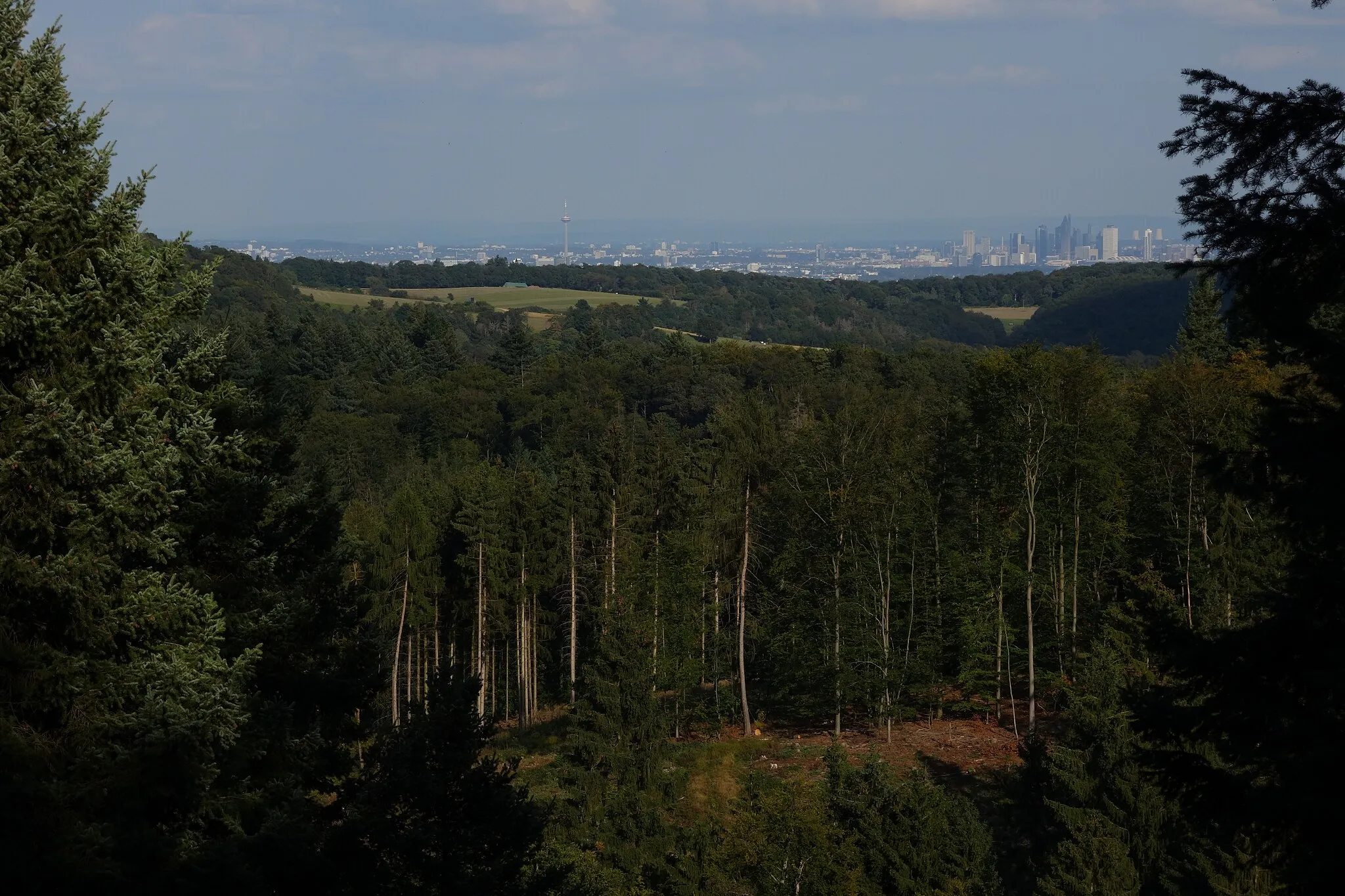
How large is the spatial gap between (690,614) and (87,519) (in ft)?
75.9

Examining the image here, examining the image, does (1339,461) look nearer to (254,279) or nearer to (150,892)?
(150,892)

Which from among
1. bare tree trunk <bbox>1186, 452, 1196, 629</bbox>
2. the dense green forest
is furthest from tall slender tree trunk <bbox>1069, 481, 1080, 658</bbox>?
bare tree trunk <bbox>1186, 452, 1196, 629</bbox>

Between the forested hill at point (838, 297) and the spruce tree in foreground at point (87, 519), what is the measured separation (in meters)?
109

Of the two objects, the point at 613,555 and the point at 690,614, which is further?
the point at 613,555

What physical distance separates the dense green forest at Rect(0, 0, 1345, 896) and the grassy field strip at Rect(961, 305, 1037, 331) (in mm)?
114179

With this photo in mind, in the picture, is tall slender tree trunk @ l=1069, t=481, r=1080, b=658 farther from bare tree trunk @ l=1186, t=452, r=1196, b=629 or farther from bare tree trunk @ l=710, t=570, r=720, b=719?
bare tree trunk @ l=710, t=570, r=720, b=719

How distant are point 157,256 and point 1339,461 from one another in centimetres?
880

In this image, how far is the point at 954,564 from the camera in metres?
26.9

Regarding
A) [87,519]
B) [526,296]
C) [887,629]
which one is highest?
[526,296]

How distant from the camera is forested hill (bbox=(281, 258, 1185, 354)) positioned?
133000 mm

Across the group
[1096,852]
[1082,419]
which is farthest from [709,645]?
[1096,852]

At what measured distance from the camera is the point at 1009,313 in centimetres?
16312

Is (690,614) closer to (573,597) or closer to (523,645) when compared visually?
(573,597)

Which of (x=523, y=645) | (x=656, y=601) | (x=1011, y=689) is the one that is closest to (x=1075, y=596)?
(x=1011, y=689)
